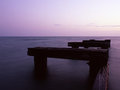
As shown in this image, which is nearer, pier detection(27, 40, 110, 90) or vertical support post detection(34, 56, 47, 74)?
pier detection(27, 40, 110, 90)

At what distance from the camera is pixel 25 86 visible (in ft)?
19.3

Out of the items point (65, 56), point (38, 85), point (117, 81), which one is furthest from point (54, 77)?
point (117, 81)

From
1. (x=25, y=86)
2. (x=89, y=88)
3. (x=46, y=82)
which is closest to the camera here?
(x=89, y=88)

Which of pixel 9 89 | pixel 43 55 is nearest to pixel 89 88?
pixel 43 55

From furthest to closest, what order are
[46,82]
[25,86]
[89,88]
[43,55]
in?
[43,55] < [46,82] < [25,86] < [89,88]

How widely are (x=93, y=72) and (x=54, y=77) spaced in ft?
7.80

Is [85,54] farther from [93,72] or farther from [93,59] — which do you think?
[93,72]

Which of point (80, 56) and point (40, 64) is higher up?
point (80, 56)

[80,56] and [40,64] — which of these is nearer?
[80,56]

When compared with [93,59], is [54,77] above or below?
below

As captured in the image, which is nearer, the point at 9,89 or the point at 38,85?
the point at 9,89

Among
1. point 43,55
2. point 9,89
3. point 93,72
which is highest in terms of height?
point 43,55

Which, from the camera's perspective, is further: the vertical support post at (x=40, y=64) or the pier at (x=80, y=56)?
the vertical support post at (x=40, y=64)

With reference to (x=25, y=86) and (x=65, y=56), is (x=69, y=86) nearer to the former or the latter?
(x=65, y=56)
